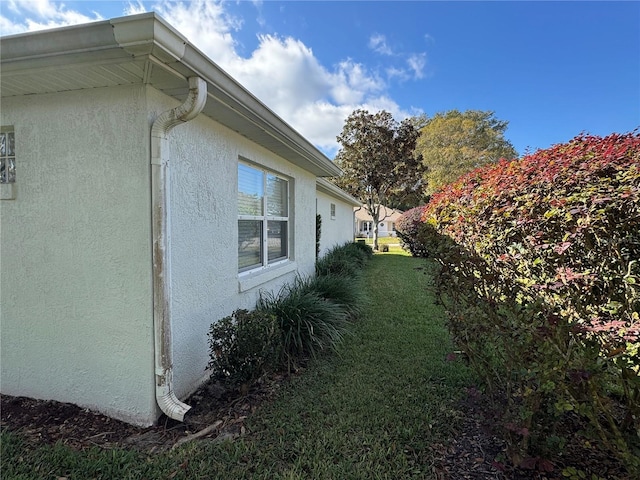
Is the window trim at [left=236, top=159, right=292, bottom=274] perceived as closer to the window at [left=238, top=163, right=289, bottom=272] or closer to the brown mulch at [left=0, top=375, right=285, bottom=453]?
the window at [left=238, top=163, right=289, bottom=272]

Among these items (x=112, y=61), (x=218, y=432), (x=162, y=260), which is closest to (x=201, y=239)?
(x=162, y=260)

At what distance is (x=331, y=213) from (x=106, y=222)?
11594mm

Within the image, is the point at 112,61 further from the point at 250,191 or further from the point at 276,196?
the point at 276,196

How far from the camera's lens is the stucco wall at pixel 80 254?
278 cm

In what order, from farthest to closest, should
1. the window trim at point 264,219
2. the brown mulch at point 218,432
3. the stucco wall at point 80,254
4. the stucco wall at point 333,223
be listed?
the stucco wall at point 333,223
the window trim at point 264,219
the stucco wall at point 80,254
the brown mulch at point 218,432

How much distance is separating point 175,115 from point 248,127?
1.51 m

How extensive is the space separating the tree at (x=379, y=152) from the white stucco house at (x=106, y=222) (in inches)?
750

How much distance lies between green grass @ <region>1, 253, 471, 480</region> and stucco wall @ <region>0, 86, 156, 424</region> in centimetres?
60

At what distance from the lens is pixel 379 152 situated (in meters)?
21.5

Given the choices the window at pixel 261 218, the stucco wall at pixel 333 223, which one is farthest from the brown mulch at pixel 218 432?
the stucco wall at pixel 333 223

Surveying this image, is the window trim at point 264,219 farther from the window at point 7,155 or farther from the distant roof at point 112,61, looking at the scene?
the window at point 7,155

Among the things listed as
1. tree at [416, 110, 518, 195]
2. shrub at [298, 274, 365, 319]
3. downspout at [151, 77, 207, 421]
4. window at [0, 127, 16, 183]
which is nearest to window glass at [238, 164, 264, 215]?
downspout at [151, 77, 207, 421]

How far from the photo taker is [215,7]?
4516 millimetres

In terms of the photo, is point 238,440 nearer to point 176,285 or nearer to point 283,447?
point 283,447
